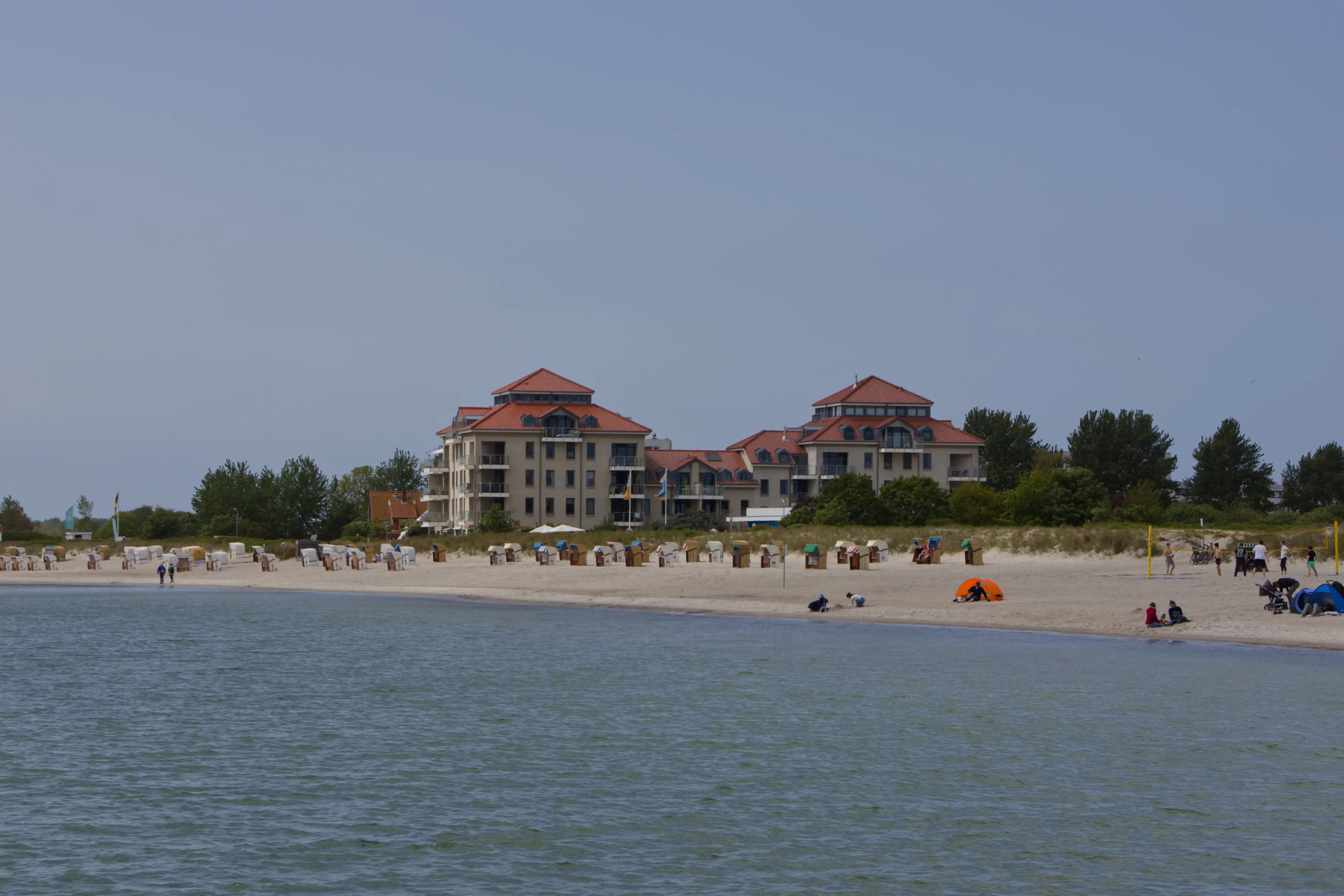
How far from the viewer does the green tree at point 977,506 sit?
8631cm

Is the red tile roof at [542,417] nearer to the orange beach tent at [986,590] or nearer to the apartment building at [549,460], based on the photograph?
the apartment building at [549,460]

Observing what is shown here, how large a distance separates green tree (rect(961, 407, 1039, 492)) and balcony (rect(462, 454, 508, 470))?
50.9m

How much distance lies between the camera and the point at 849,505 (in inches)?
3450

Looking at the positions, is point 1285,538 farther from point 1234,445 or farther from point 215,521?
point 215,521

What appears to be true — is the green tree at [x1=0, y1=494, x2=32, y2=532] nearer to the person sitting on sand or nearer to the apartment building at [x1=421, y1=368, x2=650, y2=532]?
the apartment building at [x1=421, y1=368, x2=650, y2=532]

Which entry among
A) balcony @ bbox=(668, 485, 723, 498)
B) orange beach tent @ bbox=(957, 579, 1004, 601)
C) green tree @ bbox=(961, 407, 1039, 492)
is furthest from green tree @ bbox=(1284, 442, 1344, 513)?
orange beach tent @ bbox=(957, 579, 1004, 601)

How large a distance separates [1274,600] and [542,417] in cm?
7635

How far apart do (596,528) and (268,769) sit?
258ft

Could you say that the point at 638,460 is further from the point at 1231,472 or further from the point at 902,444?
the point at 1231,472

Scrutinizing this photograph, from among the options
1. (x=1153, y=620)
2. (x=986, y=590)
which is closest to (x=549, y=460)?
(x=986, y=590)

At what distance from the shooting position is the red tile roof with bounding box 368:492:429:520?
12425 centimetres

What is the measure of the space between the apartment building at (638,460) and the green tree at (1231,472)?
2070 centimetres

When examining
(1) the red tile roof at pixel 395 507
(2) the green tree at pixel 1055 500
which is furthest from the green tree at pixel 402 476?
(2) the green tree at pixel 1055 500

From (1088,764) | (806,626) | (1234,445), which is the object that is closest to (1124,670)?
(1088,764)
